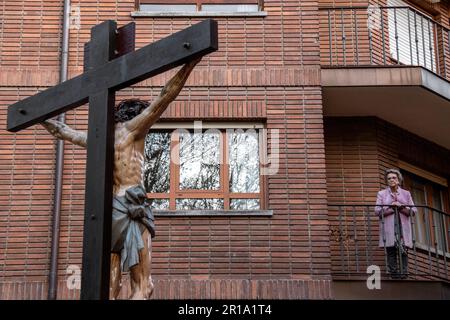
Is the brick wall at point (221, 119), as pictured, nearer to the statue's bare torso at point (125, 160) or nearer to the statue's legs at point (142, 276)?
the statue's legs at point (142, 276)

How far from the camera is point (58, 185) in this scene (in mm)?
12875

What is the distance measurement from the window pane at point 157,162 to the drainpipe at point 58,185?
1.12m

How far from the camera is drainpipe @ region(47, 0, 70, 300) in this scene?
12.5 metres

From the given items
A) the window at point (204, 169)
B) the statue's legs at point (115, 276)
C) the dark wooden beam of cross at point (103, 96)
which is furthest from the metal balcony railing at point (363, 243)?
the dark wooden beam of cross at point (103, 96)

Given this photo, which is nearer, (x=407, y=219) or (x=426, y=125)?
(x=407, y=219)

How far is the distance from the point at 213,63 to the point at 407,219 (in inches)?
128

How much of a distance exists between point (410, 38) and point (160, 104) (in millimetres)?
7812

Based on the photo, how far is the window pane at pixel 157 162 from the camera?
13.3 metres

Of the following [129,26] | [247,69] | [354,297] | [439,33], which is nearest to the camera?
[129,26]

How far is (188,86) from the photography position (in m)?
13.4

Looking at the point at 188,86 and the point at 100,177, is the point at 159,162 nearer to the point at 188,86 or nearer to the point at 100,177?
the point at 188,86

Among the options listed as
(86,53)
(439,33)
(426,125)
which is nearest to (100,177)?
(86,53)

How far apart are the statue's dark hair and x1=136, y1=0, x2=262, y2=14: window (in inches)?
220

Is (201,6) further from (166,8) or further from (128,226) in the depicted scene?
(128,226)
